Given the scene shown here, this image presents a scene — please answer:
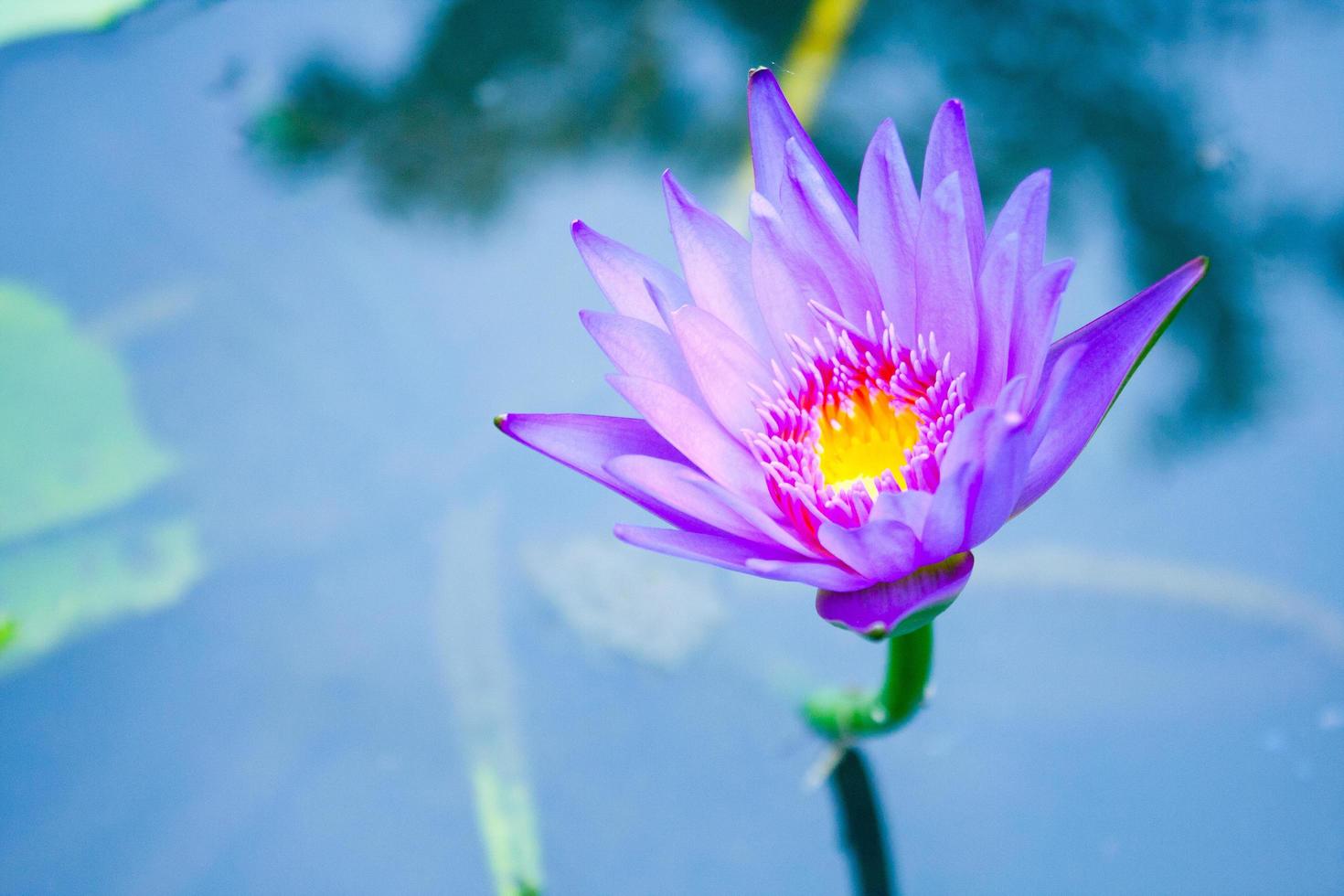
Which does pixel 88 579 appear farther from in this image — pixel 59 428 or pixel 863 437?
pixel 863 437

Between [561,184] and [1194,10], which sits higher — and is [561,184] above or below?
below

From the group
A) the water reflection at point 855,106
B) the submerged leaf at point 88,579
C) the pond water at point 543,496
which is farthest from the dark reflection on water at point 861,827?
the submerged leaf at point 88,579

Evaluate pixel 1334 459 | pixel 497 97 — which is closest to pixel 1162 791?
pixel 1334 459

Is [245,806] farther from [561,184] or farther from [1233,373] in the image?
[1233,373]

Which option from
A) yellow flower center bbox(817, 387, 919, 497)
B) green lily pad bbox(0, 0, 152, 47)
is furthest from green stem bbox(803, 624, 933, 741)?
green lily pad bbox(0, 0, 152, 47)

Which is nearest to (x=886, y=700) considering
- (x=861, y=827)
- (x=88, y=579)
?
(x=861, y=827)
